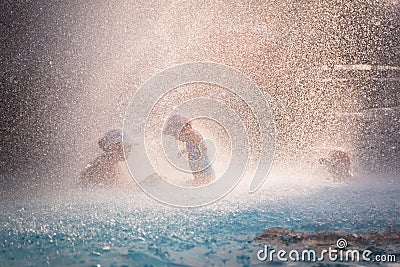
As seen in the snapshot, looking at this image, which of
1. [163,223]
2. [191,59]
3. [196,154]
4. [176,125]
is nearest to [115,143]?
[176,125]

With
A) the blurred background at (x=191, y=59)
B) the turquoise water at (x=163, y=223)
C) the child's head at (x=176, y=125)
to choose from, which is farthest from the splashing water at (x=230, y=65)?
the turquoise water at (x=163, y=223)

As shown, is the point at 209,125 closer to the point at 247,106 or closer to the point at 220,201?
the point at 247,106

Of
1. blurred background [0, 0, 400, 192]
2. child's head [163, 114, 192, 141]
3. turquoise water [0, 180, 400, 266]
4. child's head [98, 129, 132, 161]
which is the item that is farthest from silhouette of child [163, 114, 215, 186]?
blurred background [0, 0, 400, 192]

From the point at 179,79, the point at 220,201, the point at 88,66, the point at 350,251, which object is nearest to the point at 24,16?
the point at 88,66

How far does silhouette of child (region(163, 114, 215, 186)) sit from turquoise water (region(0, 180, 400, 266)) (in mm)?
226

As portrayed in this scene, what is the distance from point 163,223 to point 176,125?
788mm

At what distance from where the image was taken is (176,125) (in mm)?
2912

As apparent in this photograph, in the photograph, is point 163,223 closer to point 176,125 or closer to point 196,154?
point 196,154

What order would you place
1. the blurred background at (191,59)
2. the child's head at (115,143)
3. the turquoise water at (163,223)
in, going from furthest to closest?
the blurred background at (191,59) → the child's head at (115,143) → the turquoise water at (163,223)

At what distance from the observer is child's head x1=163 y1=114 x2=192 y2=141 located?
2.82 meters

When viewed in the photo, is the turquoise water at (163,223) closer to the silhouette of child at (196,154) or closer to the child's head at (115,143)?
the silhouette of child at (196,154)

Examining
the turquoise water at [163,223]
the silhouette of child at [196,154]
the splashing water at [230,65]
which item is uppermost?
the splashing water at [230,65]

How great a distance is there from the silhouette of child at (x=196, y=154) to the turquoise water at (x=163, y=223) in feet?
0.74

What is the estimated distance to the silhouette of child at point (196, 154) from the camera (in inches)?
105
